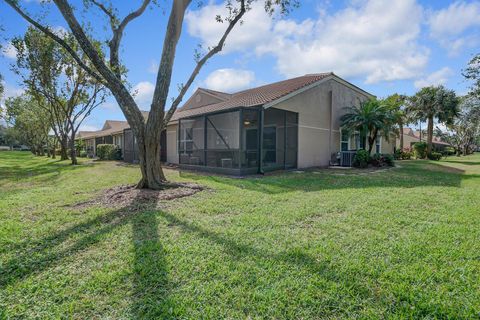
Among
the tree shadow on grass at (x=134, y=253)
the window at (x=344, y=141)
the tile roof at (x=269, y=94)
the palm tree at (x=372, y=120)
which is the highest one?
the tile roof at (x=269, y=94)

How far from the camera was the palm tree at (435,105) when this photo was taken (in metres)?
23.5

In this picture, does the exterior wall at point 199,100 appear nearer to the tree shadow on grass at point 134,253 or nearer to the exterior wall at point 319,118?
the exterior wall at point 319,118

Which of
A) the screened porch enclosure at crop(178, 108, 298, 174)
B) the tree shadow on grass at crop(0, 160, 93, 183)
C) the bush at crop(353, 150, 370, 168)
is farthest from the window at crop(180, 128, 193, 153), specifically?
the bush at crop(353, 150, 370, 168)

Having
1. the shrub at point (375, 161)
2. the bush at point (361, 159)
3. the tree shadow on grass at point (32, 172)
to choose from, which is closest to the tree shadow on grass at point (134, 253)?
the tree shadow on grass at point (32, 172)

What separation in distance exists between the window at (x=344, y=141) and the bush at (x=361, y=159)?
180cm

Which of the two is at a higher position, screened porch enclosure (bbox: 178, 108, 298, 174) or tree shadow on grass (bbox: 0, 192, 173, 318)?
screened porch enclosure (bbox: 178, 108, 298, 174)

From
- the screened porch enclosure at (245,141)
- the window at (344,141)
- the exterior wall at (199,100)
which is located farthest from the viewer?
the exterior wall at (199,100)

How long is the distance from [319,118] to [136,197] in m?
11.6

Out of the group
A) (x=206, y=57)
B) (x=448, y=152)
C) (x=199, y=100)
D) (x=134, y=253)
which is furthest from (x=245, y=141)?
(x=448, y=152)

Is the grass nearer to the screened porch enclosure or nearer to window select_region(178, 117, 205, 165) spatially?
the screened porch enclosure

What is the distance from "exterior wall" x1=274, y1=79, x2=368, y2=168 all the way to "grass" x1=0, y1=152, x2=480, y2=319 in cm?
820

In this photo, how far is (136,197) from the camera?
6512 millimetres

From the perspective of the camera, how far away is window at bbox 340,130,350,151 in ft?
54.1

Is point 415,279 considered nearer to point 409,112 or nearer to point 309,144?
point 309,144
